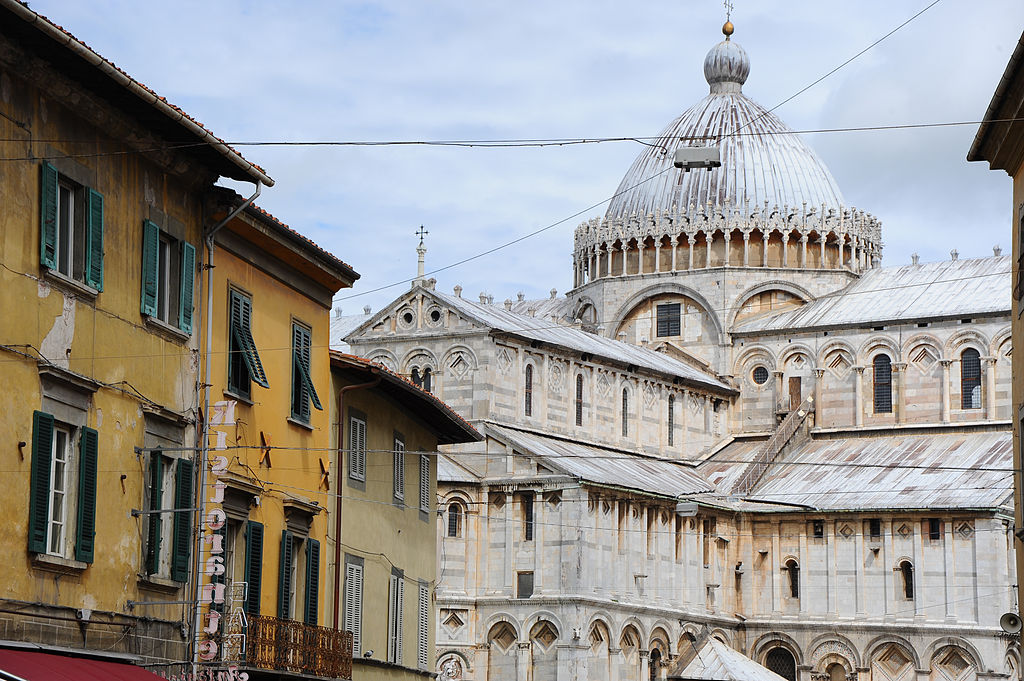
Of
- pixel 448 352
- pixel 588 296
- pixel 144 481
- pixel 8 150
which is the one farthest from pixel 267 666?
pixel 588 296

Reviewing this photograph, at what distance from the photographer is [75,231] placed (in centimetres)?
2355

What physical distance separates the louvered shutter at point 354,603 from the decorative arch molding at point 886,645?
40891 millimetres

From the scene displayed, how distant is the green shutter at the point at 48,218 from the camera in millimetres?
22453

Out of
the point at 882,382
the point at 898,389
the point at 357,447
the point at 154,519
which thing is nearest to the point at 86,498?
the point at 154,519

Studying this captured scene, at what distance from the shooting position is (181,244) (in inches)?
1039

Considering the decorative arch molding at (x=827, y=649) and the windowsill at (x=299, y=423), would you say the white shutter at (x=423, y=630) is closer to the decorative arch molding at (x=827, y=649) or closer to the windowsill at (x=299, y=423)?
the windowsill at (x=299, y=423)

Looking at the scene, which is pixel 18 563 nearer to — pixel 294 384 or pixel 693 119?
pixel 294 384

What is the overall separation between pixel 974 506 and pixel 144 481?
49.3 m

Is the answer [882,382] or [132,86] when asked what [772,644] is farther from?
[132,86]

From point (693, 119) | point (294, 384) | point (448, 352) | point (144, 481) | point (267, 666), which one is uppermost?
point (693, 119)

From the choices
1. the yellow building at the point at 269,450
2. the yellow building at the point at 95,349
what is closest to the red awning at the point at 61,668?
the yellow building at the point at 95,349

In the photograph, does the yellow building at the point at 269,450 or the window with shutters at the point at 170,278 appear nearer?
the window with shutters at the point at 170,278

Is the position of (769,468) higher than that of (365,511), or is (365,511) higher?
(769,468)

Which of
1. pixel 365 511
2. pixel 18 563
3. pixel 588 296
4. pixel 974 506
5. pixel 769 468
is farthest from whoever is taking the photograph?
pixel 588 296
